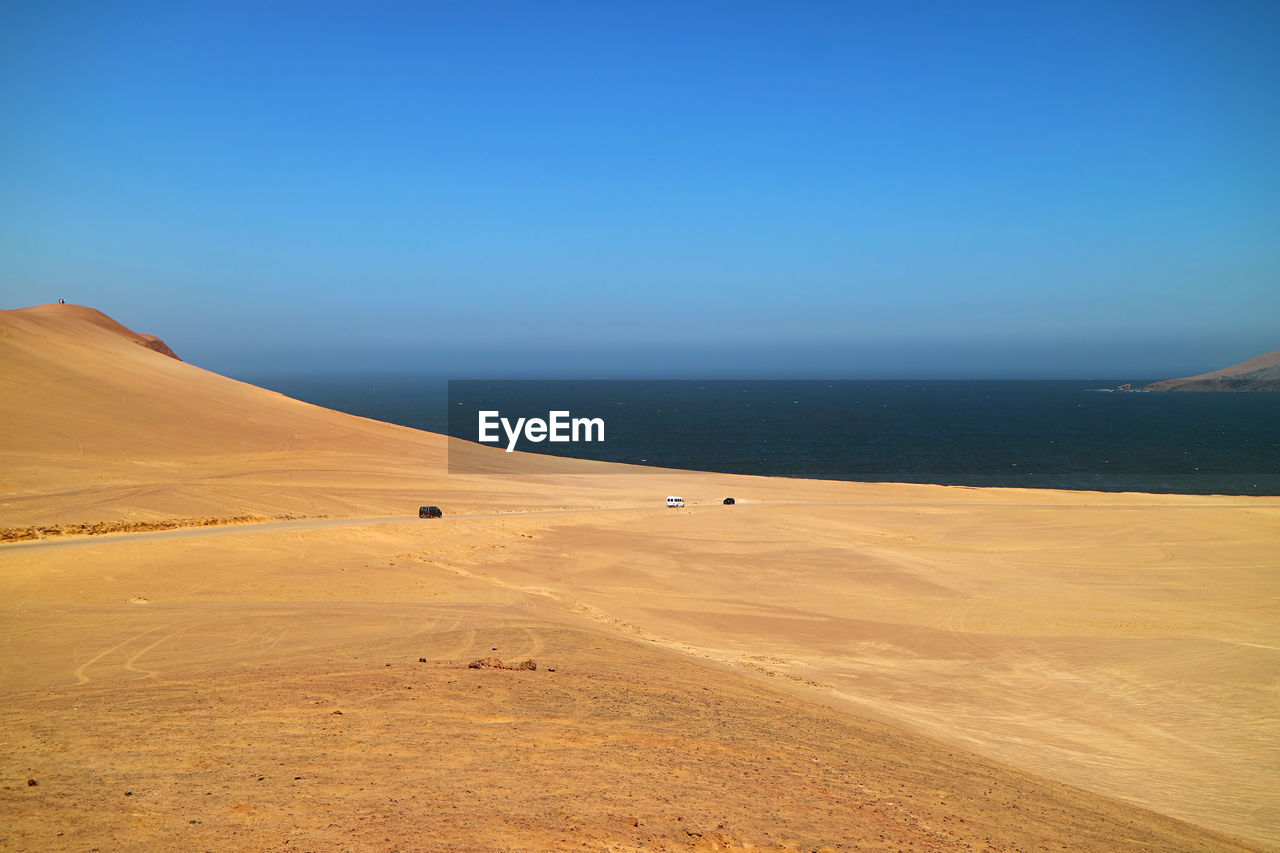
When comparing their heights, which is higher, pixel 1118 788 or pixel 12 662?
pixel 12 662

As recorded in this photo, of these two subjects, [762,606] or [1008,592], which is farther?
[1008,592]

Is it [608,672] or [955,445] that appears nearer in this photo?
[608,672]

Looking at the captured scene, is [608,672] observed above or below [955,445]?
above

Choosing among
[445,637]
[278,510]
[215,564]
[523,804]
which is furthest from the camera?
[278,510]

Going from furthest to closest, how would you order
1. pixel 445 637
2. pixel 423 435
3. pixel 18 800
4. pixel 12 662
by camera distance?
pixel 423 435 < pixel 445 637 < pixel 12 662 < pixel 18 800

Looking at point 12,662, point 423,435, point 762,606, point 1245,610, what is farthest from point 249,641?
point 423,435

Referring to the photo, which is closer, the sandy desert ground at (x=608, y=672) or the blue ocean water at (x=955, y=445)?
the sandy desert ground at (x=608, y=672)

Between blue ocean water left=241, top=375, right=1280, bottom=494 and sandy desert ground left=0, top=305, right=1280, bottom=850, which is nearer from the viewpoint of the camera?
sandy desert ground left=0, top=305, right=1280, bottom=850

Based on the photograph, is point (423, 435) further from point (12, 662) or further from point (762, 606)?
point (12, 662)
